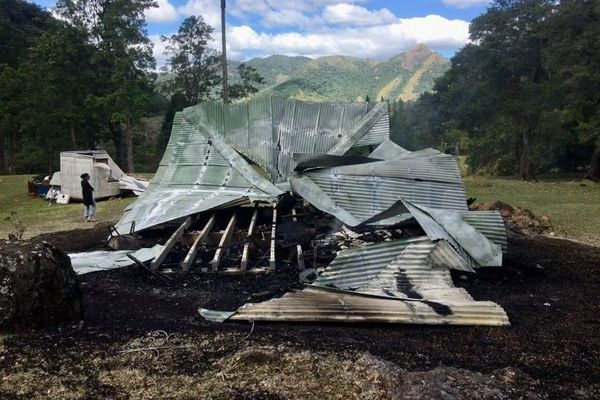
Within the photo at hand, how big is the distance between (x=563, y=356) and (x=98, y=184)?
17357 mm

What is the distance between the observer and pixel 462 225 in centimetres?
672

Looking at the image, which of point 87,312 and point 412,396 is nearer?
point 412,396

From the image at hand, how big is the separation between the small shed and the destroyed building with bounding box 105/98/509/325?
8.69 metres

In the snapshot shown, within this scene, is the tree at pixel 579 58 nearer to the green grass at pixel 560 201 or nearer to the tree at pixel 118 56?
the green grass at pixel 560 201

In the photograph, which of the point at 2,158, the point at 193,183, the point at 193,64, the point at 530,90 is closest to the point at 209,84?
the point at 193,64

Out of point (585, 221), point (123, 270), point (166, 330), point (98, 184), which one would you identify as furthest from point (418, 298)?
point (98, 184)

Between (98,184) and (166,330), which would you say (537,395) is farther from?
(98,184)

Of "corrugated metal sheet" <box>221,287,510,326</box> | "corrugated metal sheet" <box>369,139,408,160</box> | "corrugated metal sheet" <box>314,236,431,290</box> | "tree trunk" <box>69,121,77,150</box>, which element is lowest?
"corrugated metal sheet" <box>221,287,510,326</box>

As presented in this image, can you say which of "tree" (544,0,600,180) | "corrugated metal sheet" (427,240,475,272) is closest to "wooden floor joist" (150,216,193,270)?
"corrugated metal sheet" (427,240,475,272)

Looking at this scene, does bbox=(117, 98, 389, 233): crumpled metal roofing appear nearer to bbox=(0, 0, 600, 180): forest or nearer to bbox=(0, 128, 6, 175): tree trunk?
bbox=(0, 0, 600, 180): forest

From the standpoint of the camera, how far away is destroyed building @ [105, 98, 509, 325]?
526cm

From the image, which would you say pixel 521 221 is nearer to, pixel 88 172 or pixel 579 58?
pixel 579 58

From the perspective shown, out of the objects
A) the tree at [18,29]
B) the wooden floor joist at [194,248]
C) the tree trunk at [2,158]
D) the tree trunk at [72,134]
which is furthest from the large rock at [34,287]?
the tree trunk at [2,158]

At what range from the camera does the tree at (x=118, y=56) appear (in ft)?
84.0
